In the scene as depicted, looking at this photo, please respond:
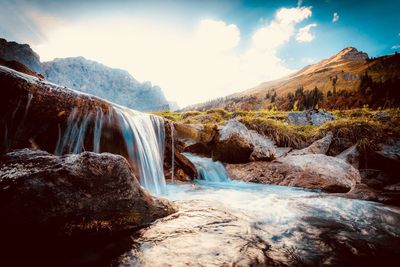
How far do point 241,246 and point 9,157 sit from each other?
302cm

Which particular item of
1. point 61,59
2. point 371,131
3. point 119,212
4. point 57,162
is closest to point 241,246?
point 119,212

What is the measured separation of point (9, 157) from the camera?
2.79m

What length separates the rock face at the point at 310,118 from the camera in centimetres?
1359

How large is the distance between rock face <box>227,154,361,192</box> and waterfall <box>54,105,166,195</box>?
3.10 meters

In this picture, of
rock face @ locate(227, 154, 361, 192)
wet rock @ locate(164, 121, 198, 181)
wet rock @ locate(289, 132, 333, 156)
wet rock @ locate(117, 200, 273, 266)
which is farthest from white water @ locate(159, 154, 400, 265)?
wet rock @ locate(289, 132, 333, 156)

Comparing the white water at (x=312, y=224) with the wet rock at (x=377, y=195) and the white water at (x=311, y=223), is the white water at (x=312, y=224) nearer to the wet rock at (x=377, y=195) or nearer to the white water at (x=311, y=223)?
the white water at (x=311, y=223)

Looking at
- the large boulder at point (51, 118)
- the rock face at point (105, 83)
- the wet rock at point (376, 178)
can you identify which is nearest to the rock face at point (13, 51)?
the large boulder at point (51, 118)

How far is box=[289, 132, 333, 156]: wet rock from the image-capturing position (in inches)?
347

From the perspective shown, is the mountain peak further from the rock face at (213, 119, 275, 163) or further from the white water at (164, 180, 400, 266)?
the white water at (164, 180, 400, 266)

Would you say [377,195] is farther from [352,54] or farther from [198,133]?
[352,54]

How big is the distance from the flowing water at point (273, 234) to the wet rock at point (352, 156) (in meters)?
3.73

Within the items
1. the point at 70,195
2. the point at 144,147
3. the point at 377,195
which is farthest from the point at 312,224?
the point at 144,147

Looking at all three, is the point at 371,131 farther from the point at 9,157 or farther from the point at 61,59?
the point at 61,59

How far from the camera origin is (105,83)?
137 metres
